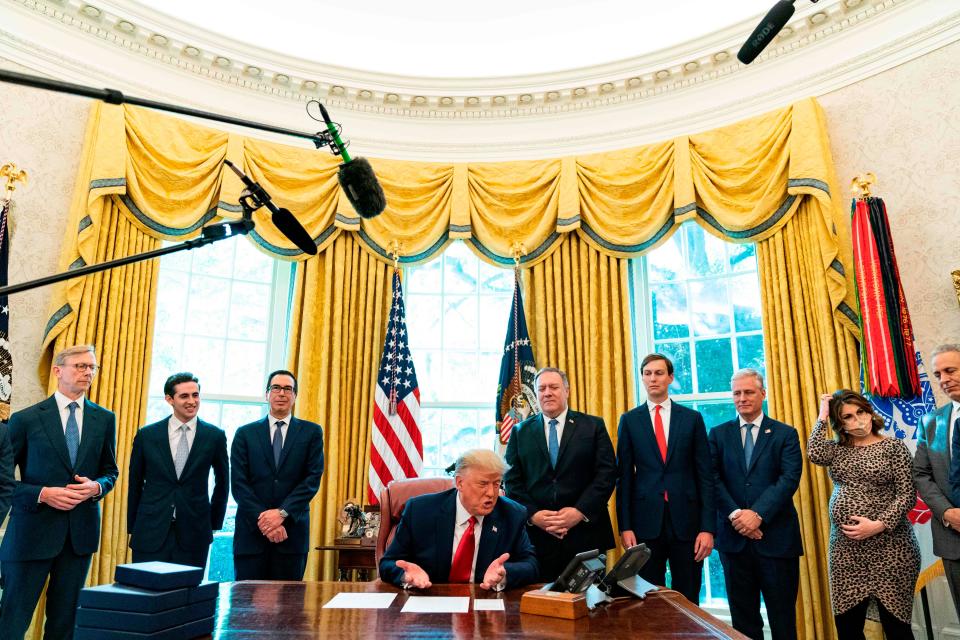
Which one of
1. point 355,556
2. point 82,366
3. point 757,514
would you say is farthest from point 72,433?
point 757,514

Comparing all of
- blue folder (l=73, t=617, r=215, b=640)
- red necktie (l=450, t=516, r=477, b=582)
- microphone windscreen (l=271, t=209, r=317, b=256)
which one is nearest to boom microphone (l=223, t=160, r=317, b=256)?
microphone windscreen (l=271, t=209, r=317, b=256)

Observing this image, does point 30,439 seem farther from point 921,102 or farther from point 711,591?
point 921,102

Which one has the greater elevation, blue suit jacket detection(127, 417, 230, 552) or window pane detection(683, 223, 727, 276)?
window pane detection(683, 223, 727, 276)

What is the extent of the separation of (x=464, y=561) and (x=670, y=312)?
324 cm

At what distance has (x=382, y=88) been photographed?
5.46m

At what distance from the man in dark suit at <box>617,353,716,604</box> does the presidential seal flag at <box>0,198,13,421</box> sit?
3.30 meters

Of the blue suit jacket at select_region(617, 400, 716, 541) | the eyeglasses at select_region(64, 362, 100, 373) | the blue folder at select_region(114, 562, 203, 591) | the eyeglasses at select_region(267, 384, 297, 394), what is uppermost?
the eyeglasses at select_region(64, 362, 100, 373)

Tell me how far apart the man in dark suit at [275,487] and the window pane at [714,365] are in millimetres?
2781

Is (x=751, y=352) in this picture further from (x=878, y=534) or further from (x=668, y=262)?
(x=878, y=534)

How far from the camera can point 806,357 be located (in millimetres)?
4301

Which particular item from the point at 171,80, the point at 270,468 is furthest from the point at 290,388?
the point at 171,80

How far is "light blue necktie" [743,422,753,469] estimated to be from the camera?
11.3ft

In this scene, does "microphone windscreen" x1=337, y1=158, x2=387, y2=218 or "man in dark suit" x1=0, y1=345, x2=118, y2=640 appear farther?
"man in dark suit" x1=0, y1=345, x2=118, y2=640

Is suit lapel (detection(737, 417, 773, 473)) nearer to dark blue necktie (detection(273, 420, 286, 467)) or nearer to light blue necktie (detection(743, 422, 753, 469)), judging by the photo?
light blue necktie (detection(743, 422, 753, 469))
